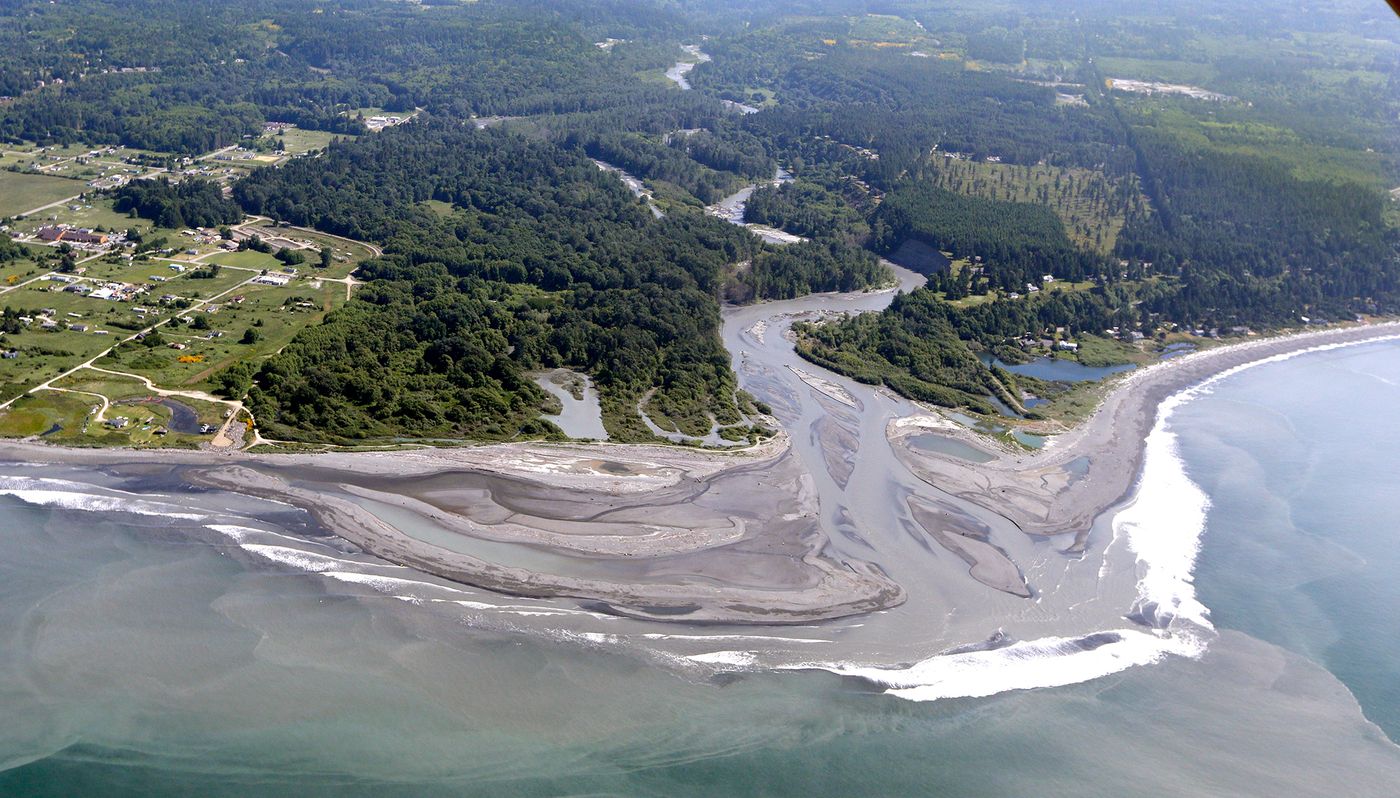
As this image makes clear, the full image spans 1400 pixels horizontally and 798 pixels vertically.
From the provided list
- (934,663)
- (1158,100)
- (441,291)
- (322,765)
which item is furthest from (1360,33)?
(322,765)

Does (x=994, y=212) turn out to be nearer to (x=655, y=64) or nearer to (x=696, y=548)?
(x=696, y=548)

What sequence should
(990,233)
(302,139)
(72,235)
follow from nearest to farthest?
(72,235)
(990,233)
(302,139)

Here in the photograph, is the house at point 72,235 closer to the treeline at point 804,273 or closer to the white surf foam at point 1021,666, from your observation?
the treeline at point 804,273

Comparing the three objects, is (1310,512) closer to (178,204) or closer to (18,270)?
(18,270)

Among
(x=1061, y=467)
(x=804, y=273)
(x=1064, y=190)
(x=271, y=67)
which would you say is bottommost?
(x=1061, y=467)

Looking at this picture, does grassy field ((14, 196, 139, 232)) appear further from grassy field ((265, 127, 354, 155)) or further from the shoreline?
the shoreline

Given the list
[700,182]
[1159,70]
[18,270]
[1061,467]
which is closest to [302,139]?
[700,182]
